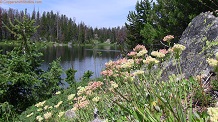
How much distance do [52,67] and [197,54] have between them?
788cm

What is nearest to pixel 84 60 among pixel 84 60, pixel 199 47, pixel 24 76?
pixel 84 60

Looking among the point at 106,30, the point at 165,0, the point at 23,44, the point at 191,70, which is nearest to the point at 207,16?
the point at 191,70

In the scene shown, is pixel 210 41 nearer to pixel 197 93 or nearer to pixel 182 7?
pixel 197 93

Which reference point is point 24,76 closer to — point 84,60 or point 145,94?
point 145,94

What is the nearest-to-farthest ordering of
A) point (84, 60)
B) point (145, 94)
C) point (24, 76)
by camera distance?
point (145, 94) → point (24, 76) → point (84, 60)

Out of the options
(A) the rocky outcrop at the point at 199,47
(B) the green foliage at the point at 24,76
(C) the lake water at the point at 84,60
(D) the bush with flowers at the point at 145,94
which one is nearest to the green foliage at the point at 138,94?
(D) the bush with flowers at the point at 145,94

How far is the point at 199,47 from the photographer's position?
4379 mm

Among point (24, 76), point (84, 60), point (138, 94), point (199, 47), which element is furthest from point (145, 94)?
point (84, 60)

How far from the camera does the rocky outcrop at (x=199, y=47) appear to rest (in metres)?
3.93

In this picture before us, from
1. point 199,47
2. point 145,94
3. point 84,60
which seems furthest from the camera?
point 84,60

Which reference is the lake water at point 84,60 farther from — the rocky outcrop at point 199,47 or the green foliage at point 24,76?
the rocky outcrop at point 199,47

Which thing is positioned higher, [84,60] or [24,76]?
[24,76]

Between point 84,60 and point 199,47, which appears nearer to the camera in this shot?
point 199,47

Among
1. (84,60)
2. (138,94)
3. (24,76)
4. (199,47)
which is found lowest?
(84,60)
